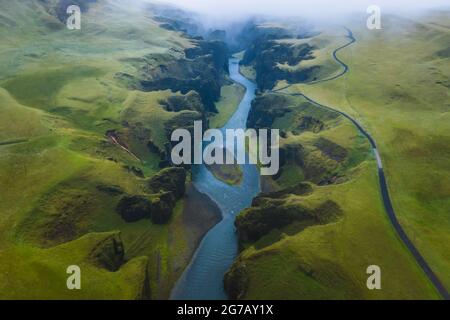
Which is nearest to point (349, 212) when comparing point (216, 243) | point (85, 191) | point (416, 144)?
point (216, 243)

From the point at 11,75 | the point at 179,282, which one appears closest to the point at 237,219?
the point at 179,282

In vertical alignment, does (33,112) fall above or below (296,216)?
above

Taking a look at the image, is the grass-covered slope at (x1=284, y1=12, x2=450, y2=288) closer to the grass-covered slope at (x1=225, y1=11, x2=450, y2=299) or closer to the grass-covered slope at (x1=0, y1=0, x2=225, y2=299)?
the grass-covered slope at (x1=225, y1=11, x2=450, y2=299)

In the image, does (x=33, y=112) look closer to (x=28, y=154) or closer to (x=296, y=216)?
(x=28, y=154)

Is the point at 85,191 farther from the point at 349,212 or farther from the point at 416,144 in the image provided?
the point at 416,144

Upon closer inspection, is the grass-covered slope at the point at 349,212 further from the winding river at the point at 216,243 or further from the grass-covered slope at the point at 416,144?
the winding river at the point at 216,243

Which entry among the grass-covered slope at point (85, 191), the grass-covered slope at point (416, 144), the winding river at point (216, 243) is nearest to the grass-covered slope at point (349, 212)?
the grass-covered slope at point (416, 144)
